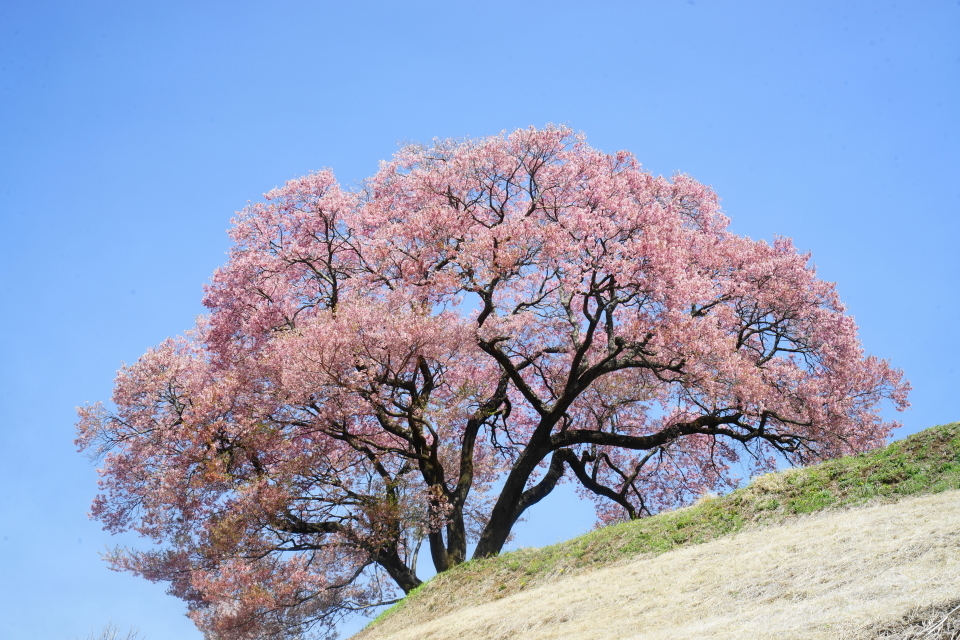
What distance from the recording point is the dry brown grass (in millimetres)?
8922

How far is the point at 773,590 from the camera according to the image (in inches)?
432

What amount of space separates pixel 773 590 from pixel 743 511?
474 centimetres

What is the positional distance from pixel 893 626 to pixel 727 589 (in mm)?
3422

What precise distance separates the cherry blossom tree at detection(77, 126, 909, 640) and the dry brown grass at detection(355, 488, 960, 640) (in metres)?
6.06

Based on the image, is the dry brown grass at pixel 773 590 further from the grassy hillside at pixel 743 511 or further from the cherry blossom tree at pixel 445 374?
the cherry blossom tree at pixel 445 374

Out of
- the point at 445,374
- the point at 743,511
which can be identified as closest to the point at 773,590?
the point at 743,511

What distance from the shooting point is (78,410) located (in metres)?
24.4

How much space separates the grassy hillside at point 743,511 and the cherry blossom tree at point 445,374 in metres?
3.92

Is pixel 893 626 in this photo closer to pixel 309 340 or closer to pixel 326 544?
pixel 309 340

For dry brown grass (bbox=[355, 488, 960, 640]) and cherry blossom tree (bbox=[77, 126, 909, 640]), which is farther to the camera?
cherry blossom tree (bbox=[77, 126, 909, 640])

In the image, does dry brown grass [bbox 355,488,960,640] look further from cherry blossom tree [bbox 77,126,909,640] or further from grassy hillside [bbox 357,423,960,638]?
cherry blossom tree [bbox 77,126,909,640]

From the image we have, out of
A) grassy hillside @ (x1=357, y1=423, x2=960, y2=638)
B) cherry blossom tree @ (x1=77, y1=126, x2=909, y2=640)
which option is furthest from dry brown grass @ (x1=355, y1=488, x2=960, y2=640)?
cherry blossom tree @ (x1=77, y1=126, x2=909, y2=640)

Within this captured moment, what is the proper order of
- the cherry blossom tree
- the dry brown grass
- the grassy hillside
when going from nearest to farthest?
the dry brown grass
the grassy hillside
the cherry blossom tree

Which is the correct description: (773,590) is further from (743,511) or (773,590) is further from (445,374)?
(445,374)
